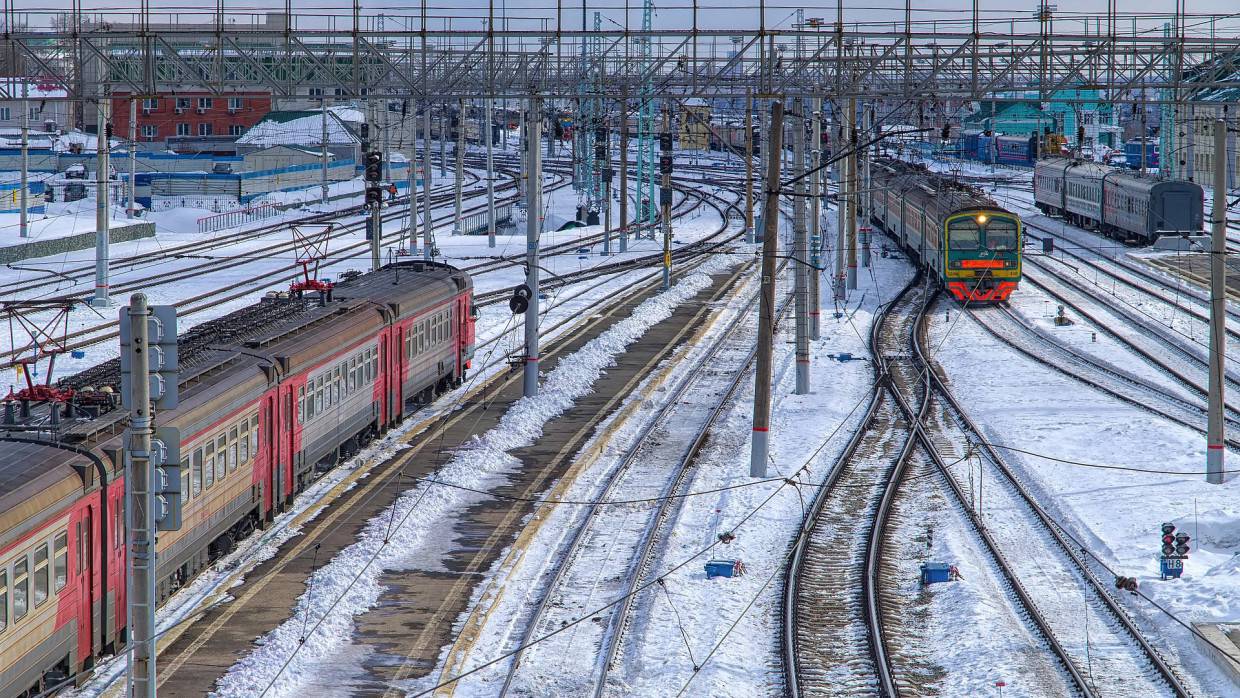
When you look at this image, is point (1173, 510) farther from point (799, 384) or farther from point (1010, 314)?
point (1010, 314)

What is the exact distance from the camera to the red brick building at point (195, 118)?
102812mm

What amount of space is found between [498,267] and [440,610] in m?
38.0

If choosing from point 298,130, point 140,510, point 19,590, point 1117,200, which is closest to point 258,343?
point 19,590

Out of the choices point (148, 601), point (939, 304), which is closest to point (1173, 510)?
point (148, 601)

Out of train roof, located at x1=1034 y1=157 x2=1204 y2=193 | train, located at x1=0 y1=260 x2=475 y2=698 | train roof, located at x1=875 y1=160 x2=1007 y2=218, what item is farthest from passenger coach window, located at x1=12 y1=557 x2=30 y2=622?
train roof, located at x1=1034 y1=157 x2=1204 y2=193

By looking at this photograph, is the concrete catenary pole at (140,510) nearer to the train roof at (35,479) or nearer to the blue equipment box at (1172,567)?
the train roof at (35,479)

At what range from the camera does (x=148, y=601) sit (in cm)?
1082

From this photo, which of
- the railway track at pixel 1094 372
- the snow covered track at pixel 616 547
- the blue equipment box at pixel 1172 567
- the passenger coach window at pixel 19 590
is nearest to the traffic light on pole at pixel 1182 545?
the blue equipment box at pixel 1172 567

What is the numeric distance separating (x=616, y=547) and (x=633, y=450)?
5.91 meters

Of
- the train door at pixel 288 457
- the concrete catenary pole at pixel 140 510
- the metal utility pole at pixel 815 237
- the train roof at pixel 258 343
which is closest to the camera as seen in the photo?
the concrete catenary pole at pixel 140 510

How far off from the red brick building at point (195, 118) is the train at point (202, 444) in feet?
265

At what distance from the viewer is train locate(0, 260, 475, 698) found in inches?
480

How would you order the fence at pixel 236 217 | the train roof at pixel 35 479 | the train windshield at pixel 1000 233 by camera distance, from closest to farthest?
the train roof at pixel 35 479
the train windshield at pixel 1000 233
the fence at pixel 236 217

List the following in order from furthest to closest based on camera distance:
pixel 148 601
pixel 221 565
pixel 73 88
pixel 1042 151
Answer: pixel 1042 151, pixel 73 88, pixel 221 565, pixel 148 601
